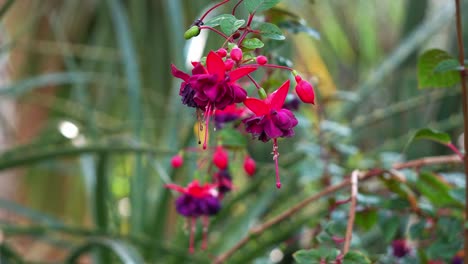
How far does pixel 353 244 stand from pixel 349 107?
18.1 inches

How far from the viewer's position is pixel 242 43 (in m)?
0.30

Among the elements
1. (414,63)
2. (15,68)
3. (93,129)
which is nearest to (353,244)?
(93,129)

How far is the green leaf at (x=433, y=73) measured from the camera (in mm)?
418

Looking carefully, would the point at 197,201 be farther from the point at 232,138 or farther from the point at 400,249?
the point at 400,249

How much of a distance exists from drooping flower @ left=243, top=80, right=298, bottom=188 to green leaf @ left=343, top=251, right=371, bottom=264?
0.27 ft

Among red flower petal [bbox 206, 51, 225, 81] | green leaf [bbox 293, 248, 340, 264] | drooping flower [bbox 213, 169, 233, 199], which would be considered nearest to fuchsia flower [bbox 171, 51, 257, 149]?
red flower petal [bbox 206, 51, 225, 81]

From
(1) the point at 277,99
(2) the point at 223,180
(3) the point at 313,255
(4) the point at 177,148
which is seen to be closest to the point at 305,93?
(1) the point at 277,99

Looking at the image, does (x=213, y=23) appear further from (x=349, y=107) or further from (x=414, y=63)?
(x=414, y=63)

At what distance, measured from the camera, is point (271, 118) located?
29cm

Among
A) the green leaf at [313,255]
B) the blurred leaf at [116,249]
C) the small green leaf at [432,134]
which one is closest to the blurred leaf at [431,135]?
the small green leaf at [432,134]

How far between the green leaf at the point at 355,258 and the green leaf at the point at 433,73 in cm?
15

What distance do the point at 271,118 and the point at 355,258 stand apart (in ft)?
0.35

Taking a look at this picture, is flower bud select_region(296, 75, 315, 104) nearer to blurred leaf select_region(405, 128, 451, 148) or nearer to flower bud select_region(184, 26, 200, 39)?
flower bud select_region(184, 26, 200, 39)

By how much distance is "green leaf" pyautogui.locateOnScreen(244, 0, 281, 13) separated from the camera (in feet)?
0.96
